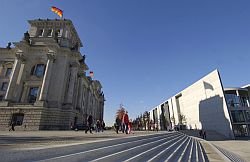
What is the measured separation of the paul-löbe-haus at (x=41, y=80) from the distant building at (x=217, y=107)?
1509 inches

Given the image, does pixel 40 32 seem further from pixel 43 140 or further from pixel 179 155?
pixel 179 155

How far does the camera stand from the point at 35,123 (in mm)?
25125

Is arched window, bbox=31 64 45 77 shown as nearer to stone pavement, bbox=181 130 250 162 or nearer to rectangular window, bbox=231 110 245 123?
stone pavement, bbox=181 130 250 162

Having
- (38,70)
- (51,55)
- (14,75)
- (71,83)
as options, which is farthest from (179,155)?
(14,75)

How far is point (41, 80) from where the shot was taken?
3014 centimetres

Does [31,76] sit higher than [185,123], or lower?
higher

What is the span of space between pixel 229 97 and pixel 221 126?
10406 mm

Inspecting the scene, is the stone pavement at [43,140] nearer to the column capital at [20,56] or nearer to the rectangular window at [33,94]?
the rectangular window at [33,94]

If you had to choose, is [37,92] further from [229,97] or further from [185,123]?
[185,123]

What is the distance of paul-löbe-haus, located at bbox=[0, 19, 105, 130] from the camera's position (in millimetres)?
26328

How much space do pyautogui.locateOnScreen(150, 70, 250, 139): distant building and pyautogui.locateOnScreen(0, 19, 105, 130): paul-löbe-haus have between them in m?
38.3

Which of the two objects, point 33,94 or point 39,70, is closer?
point 33,94

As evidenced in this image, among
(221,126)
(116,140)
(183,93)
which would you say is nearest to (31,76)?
(116,140)

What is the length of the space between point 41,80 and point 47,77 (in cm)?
225
